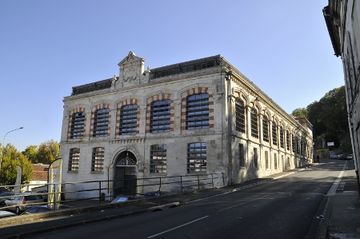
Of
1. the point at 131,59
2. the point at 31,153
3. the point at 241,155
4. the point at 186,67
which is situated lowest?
the point at 241,155

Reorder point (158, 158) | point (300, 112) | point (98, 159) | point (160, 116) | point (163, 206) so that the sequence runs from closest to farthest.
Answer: point (163, 206) → point (158, 158) → point (160, 116) → point (98, 159) → point (300, 112)

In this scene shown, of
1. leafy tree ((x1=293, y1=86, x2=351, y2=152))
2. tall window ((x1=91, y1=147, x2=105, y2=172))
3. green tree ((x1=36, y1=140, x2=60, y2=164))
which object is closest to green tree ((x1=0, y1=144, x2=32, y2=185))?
tall window ((x1=91, y1=147, x2=105, y2=172))

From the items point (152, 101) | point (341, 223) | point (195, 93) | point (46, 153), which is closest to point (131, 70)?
point (152, 101)

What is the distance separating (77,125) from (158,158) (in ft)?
38.6

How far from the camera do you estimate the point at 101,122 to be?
32250mm

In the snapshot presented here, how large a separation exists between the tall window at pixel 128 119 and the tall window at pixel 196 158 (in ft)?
19.7

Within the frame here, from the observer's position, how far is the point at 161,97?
2811 cm

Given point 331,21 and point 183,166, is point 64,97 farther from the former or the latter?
point 331,21

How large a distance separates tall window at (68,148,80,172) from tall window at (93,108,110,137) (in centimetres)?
305

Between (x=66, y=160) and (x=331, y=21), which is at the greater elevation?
(x=331, y=21)

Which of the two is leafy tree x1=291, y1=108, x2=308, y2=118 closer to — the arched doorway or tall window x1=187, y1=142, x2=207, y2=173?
the arched doorway

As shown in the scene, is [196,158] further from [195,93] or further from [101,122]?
[101,122]

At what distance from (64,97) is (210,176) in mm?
20055

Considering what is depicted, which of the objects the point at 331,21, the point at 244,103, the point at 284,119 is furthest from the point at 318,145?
the point at 331,21
